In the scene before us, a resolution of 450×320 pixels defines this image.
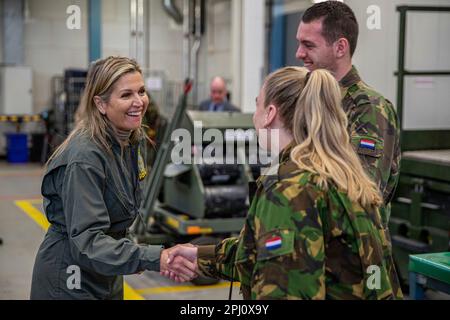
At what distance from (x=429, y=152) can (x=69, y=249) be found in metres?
3.88

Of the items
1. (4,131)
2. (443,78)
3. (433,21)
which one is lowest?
(4,131)

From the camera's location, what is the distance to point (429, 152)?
5.81m

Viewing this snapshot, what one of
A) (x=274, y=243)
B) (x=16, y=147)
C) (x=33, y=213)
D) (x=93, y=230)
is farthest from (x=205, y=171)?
(x=16, y=147)

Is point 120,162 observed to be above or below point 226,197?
above

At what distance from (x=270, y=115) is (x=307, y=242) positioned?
40cm

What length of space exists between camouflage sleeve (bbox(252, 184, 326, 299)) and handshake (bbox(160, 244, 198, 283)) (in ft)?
Answer: 2.27

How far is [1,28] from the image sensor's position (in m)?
14.2

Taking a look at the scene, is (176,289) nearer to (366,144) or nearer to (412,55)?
(412,55)

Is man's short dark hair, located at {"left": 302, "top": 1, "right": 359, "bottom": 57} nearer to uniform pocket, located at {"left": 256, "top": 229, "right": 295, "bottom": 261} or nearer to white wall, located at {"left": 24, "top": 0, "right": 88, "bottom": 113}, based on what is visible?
uniform pocket, located at {"left": 256, "top": 229, "right": 295, "bottom": 261}

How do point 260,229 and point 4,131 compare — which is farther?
point 4,131

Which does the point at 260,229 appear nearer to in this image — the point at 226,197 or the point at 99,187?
the point at 99,187
